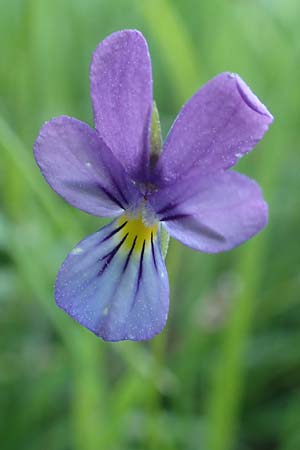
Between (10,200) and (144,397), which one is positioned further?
(10,200)

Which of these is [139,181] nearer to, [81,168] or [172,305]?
[81,168]

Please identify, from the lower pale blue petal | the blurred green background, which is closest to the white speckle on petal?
the lower pale blue petal

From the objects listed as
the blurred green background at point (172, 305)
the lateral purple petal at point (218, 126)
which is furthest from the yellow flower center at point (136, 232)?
the blurred green background at point (172, 305)

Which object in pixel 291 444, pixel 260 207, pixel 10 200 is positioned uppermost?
pixel 260 207

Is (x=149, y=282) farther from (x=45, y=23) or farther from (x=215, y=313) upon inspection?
(x=45, y=23)

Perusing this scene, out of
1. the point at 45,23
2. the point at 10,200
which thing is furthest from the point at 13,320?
the point at 45,23

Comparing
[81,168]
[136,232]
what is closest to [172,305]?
[136,232]

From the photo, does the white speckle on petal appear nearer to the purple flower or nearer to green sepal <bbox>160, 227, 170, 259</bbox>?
the purple flower
